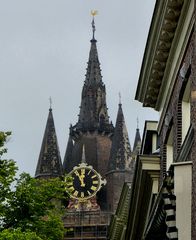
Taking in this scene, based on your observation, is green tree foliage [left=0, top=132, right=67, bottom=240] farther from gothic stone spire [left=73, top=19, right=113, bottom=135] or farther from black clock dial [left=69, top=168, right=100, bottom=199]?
gothic stone spire [left=73, top=19, right=113, bottom=135]

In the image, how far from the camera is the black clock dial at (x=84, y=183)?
101500 millimetres

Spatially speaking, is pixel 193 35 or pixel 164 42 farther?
pixel 164 42

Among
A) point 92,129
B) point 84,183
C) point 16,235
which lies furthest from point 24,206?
point 92,129

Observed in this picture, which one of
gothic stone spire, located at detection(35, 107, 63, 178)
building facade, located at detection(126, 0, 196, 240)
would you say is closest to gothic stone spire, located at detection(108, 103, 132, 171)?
gothic stone spire, located at detection(35, 107, 63, 178)

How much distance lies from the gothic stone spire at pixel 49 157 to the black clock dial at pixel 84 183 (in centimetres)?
280

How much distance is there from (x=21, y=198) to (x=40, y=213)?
99 centimetres

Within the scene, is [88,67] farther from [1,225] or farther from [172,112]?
[172,112]

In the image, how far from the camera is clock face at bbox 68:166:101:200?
10150cm

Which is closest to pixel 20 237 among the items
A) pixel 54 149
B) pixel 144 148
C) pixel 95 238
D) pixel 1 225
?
pixel 1 225

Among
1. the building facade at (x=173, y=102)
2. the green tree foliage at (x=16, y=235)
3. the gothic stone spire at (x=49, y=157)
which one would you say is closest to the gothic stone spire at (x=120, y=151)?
the gothic stone spire at (x=49, y=157)

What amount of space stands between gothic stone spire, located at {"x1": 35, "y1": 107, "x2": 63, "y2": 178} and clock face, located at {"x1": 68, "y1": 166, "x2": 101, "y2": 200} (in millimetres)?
2744

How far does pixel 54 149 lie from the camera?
107m

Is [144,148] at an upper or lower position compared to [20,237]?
upper

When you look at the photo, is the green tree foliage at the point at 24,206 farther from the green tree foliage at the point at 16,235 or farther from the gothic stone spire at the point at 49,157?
the gothic stone spire at the point at 49,157
